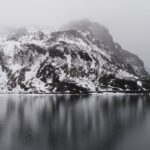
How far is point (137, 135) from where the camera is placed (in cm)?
9756

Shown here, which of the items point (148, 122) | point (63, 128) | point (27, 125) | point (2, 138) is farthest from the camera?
point (148, 122)

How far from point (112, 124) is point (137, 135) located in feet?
82.2

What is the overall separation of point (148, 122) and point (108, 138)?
46205mm

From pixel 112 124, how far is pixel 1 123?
47.7m

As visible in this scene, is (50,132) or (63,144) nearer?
(63,144)

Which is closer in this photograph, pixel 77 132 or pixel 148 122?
pixel 77 132

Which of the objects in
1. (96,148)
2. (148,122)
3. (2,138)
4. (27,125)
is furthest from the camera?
(148,122)

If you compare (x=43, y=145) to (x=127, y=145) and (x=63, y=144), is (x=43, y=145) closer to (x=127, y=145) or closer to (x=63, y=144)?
(x=63, y=144)

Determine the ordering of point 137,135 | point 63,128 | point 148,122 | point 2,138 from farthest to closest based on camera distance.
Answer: point 148,122, point 63,128, point 137,135, point 2,138

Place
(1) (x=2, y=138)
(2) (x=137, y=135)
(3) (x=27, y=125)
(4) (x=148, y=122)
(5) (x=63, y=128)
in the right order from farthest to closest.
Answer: (4) (x=148, y=122)
(3) (x=27, y=125)
(5) (x=63, y=128)
(2) (x=137, y=135)
(1) (x=2, y=138)

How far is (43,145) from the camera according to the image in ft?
261

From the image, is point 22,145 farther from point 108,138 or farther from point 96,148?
point 108,138

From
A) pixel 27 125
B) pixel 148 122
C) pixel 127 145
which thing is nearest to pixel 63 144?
pixel 127 145

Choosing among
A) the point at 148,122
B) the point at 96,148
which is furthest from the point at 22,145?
the point at 148,122
